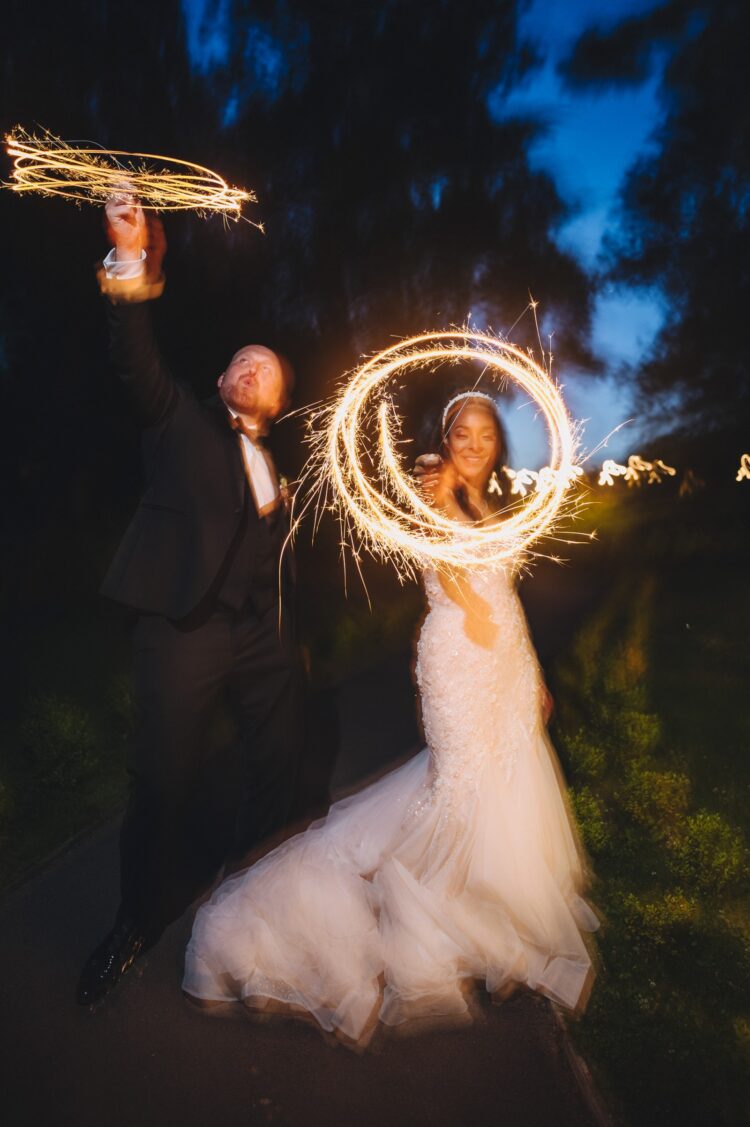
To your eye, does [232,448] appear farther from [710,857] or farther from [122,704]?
[122,704]

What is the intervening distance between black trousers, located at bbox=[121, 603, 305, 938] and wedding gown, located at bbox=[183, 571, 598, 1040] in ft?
1.10

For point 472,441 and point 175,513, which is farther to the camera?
point 472,441

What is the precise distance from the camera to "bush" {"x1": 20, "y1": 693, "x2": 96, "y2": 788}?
18.8ft

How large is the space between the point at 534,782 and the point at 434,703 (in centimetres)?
64

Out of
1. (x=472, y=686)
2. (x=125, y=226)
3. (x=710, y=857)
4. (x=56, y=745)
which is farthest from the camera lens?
(x=56, y=745)

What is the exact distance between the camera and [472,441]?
3688 mm

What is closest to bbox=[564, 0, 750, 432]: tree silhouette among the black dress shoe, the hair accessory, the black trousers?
the hair accessory

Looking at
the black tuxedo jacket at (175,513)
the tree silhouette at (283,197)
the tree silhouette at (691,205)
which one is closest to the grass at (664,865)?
the black tuxedo jacket at (175,513)

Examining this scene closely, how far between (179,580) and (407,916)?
1845 mm

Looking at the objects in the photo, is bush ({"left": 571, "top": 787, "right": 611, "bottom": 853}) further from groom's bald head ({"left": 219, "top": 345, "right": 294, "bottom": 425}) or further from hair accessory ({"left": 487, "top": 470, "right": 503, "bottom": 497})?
groom's bald head ({"left": 219, "top": 345, "right": 294, "bottom": 425})

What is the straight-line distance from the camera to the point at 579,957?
3.52 meters

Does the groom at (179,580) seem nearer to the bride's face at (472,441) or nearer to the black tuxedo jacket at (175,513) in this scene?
the black tuxedo jacket at (175,513)

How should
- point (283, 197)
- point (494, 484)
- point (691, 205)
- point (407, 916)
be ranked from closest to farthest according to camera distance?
point (407, 916) < point (494, 484) < point (283, 197) < point (691, 205)

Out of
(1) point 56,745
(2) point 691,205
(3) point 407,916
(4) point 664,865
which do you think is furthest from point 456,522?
(2) point 691,205
